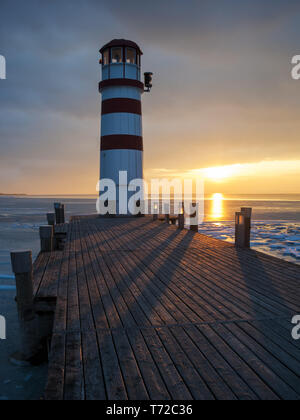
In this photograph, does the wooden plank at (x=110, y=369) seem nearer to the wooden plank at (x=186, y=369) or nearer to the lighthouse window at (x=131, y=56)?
the wooden plank at (x=186, y=369)

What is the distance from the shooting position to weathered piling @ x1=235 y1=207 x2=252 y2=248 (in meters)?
9.00

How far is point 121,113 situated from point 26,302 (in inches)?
576

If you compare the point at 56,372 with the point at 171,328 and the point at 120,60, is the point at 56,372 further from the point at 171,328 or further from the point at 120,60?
the point at 120,60

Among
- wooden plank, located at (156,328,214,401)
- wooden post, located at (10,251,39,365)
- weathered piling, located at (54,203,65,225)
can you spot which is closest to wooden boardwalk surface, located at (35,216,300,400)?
wooden plank, located at (156,328,214,401)

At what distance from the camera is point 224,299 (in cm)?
484

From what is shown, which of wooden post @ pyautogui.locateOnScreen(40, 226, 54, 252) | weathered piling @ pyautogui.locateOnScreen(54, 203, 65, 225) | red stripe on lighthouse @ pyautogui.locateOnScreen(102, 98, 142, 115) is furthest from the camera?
red stripe on lighthouse @ pyautogui.locateOnScreen(102, 98, 142, 115)

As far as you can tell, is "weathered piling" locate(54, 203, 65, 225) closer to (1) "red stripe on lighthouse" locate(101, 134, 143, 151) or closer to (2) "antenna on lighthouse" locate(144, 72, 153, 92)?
(1) "red stripe on lighthouse" locate(101, 134, 143, 151)

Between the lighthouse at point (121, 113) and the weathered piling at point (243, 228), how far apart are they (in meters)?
9.97

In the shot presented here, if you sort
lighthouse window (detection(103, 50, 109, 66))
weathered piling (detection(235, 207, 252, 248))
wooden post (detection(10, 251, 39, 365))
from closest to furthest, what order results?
wooden post (detection(10, 251, 39, 365)), weathered piling (detection(235, 207, 252, 248)), lighthouse window (detection(103, 50, 109, 66))

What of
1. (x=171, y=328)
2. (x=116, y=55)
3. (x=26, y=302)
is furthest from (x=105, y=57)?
(x=171, y=328)

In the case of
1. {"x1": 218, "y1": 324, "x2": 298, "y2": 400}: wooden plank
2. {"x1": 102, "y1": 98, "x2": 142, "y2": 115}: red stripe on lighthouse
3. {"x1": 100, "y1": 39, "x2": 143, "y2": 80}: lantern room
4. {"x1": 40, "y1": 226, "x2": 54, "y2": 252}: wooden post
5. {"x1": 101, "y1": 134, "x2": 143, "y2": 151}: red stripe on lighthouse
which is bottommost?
{"x1": 218, "y1": 324, "x2": 298, "y2": 400}: wooden plank

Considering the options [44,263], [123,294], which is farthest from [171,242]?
[123,294]

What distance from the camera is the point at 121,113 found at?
17656 mm

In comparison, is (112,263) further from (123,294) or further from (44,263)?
(123,294)
